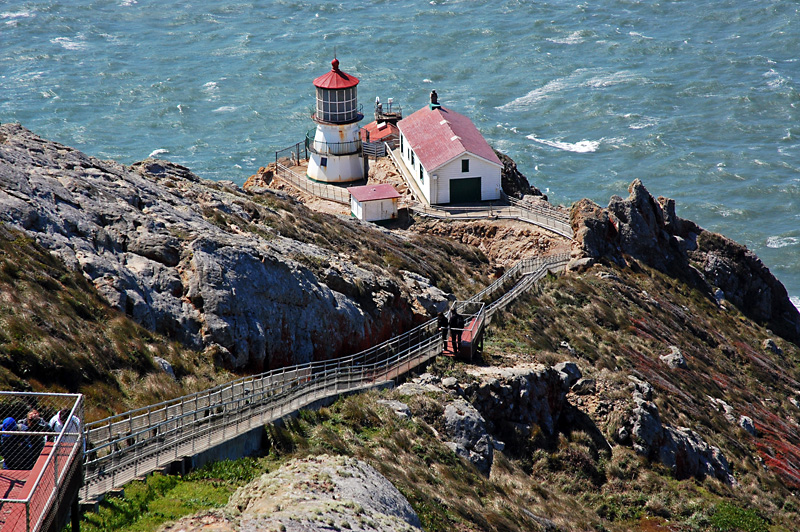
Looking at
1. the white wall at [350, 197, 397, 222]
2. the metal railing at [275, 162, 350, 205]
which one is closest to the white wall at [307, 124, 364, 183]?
the metal railing at [275, 162, 350, 205]

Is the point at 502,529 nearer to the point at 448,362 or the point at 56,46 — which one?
the point at 448,362

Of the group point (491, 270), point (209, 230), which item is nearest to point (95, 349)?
point (209, 230)

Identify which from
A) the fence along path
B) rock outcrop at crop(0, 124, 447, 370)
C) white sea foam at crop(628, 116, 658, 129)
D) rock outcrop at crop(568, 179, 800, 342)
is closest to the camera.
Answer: the fence along path

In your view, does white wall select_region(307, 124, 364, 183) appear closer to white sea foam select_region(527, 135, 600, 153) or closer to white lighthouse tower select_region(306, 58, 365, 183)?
white lighthouse tower select_region(306, 58, 365, 183)

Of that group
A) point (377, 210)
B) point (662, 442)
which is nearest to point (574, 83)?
point (377, 210)

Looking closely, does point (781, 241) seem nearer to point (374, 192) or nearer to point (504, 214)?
point (504, 214)

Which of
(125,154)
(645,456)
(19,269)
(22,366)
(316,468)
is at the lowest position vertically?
(645,456)

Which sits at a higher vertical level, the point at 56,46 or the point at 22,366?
the point at 56,46
